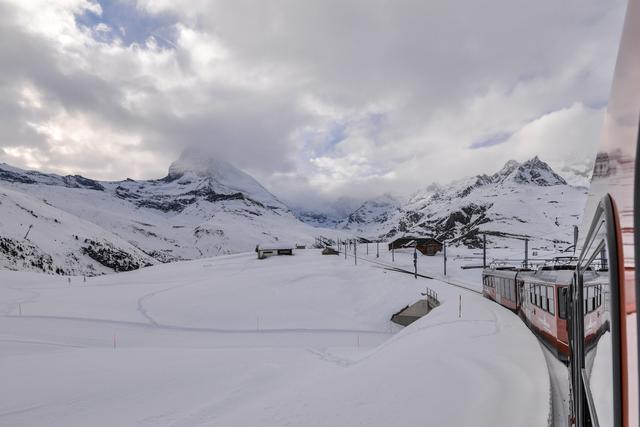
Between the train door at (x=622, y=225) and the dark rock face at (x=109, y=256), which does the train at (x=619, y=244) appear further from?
the dark rock face at (x=109, y=256)

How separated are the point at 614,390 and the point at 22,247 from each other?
11740cm

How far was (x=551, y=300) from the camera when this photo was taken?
14.1 m

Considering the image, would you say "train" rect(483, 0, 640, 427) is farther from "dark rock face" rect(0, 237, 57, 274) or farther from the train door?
"dark rock face" rect(0, 237, 57, 274)

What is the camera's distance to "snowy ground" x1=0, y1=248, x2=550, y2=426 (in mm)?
9688

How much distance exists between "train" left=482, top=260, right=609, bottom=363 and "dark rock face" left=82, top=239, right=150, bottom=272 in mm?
108514

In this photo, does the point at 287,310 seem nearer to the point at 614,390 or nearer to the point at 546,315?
the point at 546,315

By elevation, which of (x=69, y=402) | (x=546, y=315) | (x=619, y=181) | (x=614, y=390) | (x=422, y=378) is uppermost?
(x=619, y=181)

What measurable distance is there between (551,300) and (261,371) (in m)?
12.6

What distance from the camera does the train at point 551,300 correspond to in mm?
3293

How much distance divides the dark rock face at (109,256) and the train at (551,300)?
109 metres

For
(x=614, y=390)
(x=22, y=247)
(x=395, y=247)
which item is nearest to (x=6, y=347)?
(x=614, y=390)

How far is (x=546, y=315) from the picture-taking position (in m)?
15.3

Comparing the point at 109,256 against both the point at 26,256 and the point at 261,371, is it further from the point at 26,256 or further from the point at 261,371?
the point at 261,371

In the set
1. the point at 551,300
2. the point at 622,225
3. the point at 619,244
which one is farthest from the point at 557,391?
the point at 622,225
